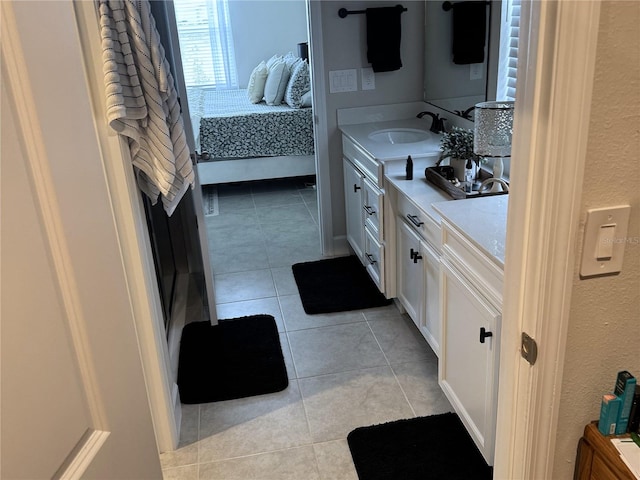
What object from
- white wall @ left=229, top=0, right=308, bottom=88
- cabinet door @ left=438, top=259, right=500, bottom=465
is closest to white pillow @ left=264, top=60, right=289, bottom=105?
white wall @ left=229, top=0, right=308, bottom=88

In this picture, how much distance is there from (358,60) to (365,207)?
3.32 feet

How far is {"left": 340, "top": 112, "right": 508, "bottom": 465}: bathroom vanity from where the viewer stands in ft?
6.32

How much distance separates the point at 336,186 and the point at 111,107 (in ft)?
7.36

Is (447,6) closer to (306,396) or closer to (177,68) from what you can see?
(177,68)

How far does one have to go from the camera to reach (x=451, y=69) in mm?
3400

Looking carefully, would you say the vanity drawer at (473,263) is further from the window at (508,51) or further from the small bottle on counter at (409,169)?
the window at (508,51)

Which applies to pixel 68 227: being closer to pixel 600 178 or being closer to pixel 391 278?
pixel 600 178

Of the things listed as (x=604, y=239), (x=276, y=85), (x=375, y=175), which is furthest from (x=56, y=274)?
(x=276, y=85)

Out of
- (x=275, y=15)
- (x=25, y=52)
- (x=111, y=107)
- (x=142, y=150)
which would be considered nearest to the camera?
(x=25, y=52)

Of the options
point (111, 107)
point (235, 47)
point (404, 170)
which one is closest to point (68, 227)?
point (111, 107)

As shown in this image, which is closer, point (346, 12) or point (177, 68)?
point (177, 68)

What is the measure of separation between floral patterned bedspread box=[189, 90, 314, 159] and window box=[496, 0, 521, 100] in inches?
111

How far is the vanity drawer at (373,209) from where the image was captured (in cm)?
307

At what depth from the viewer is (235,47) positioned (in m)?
7.39
